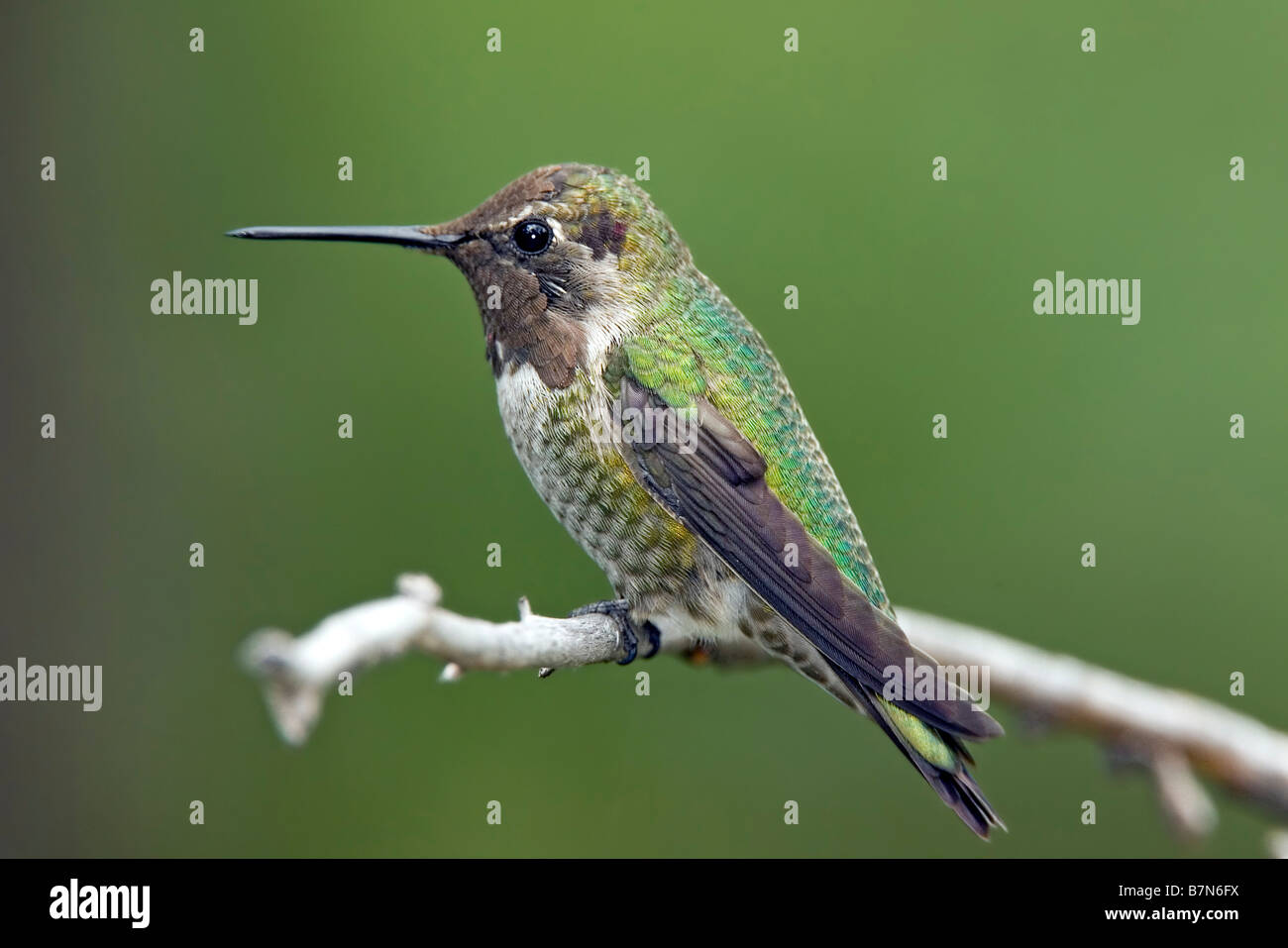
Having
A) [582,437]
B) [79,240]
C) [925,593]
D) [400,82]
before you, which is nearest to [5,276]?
[79,240]

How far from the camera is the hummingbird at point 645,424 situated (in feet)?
14.5

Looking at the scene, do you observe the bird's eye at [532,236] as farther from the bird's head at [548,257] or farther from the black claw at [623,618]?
the black claw at [623,618]

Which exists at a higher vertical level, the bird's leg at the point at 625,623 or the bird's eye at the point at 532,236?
the bird's eye at the point at 532,236

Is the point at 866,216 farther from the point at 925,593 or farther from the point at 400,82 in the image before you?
the point at 400,82

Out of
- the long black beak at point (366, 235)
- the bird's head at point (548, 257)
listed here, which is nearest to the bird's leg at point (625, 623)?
the bird's head at point (548, 257)

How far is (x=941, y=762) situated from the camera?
13.3 feet

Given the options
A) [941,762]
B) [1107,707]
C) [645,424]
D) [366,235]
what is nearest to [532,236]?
[366,235]

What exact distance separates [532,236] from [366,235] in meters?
0.54

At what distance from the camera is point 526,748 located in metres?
6.61

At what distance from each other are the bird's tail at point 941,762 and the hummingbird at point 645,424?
0.15 meters

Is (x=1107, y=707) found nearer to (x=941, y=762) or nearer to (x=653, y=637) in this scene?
(x=941, y=762)

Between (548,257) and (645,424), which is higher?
(548,257)

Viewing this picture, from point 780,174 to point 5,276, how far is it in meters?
4.07

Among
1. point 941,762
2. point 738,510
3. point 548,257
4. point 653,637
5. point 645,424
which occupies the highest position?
point 548,257
